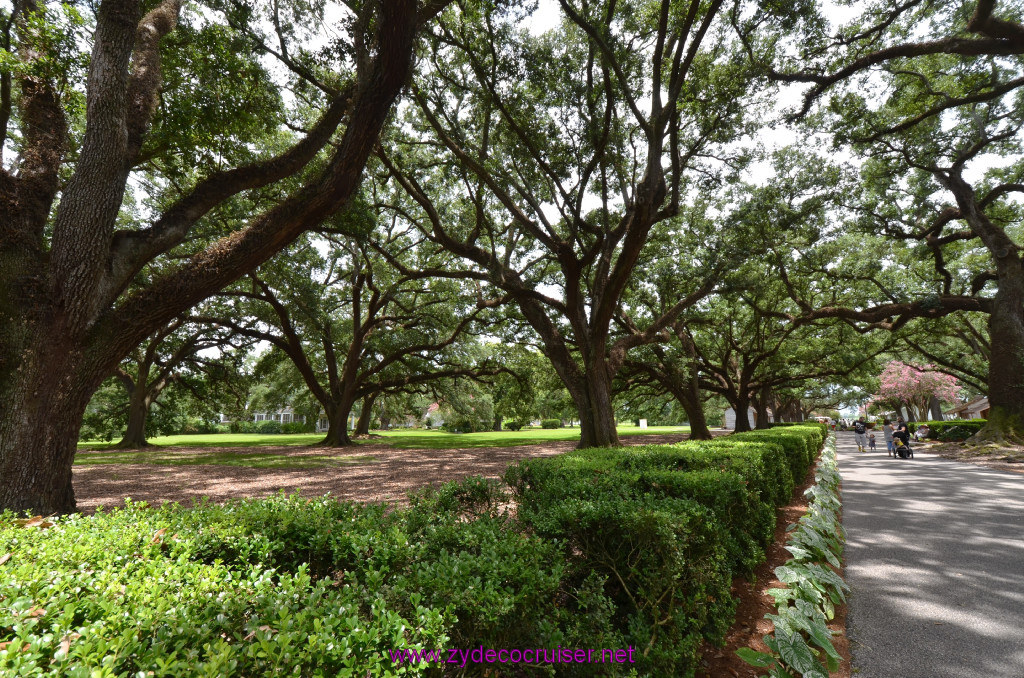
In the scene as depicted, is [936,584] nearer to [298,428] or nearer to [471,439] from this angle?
[471,439]

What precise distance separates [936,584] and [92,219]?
9744 millimetres

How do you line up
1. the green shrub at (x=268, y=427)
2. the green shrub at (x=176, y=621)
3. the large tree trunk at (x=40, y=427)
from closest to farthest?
1. the green shrub at (x=176, y=621)
2. the large tree trunk at (x=40, y=427)
3. the green shrub at (x=268, y=427)

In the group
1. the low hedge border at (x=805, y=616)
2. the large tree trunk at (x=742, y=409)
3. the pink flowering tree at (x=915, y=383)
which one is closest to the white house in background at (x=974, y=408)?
the pink flowering tree at (x=915, y=383)

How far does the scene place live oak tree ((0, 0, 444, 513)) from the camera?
468 centimetres

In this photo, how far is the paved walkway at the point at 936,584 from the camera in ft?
9.39

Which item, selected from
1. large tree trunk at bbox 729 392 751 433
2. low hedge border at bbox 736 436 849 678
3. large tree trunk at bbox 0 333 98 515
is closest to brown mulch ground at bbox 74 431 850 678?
low hedge border at bbox 736 436 849 678

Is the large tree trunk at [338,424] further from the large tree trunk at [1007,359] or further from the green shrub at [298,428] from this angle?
the large tree trunk at [1007,359]

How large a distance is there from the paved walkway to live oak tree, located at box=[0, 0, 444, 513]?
288 inches

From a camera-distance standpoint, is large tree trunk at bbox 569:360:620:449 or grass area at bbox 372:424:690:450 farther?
grass area at bbox 372:424:690:450

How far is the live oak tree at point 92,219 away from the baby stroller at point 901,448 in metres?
19.7

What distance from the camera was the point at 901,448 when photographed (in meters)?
15.3

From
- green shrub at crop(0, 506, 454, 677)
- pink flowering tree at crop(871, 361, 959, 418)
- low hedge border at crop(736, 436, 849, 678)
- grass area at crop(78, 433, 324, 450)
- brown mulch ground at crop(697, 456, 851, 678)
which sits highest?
pink flowering tree at crop(871, 361, 959, 418)

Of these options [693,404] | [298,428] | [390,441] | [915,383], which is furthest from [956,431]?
[298,428]

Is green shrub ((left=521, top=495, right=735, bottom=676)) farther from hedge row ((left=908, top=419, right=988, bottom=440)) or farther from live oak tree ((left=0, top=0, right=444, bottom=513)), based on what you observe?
hedge row ((left=908, top=419, right=988, bottom=440))
